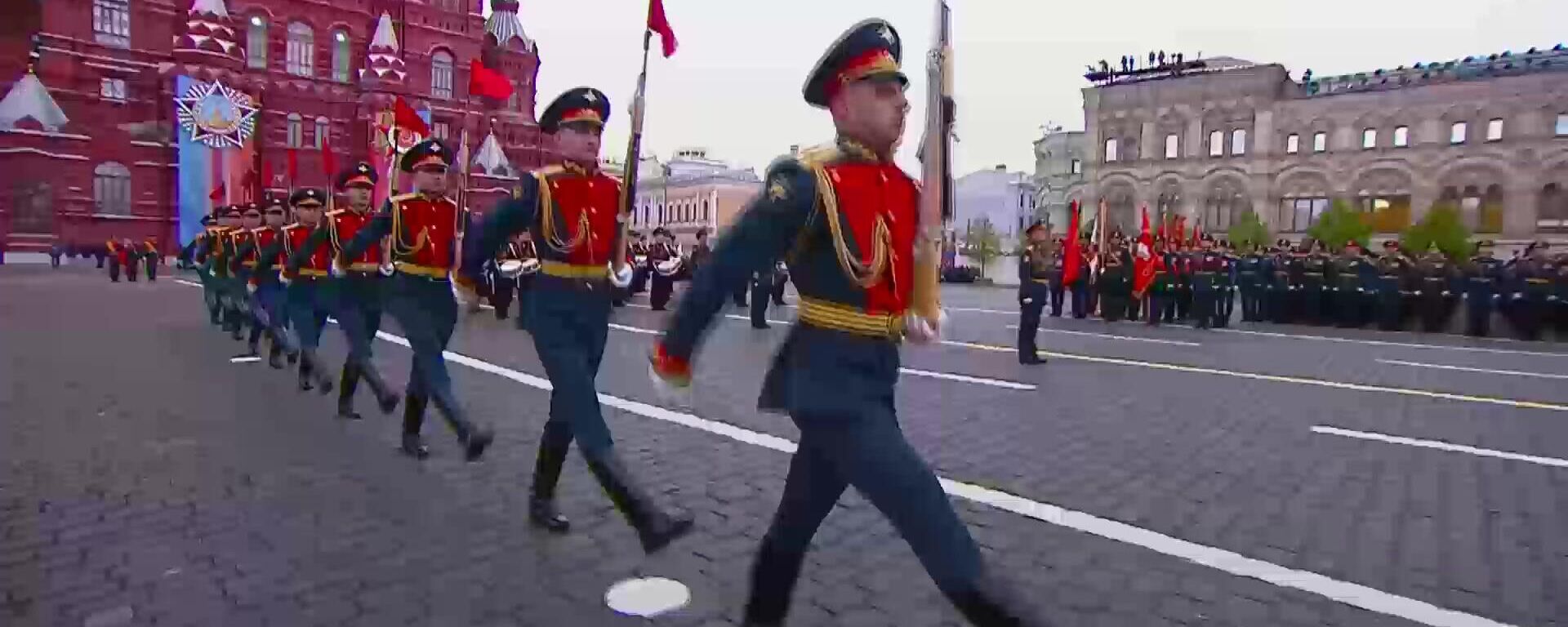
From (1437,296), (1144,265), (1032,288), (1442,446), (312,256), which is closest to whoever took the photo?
(1442,446)

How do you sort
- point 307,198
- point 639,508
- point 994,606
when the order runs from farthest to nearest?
point 307,198 → point 639,508 → point 994,606

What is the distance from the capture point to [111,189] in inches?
1831

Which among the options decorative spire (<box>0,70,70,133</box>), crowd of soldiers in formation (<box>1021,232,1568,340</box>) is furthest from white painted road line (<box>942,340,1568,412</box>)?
decorative spire (<box>0,70,70,133</box>)

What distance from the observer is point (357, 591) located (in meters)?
4.25

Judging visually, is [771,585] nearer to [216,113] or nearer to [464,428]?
[464,428]

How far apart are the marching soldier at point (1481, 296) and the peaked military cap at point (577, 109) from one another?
62.4 ft

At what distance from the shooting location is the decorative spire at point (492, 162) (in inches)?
1898

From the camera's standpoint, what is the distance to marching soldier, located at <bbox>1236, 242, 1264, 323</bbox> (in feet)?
70.5

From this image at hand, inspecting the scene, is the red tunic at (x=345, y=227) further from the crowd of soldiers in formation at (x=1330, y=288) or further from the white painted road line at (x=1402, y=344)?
the crowd of soldiers in formation at (x=1330, y=288)

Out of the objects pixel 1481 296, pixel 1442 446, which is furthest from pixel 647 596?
pixel 1481 296

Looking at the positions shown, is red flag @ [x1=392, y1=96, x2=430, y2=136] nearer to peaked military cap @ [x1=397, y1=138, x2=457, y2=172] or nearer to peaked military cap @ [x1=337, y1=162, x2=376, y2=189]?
peaked military cap @ [x1=337, y1=162, x2=376, y2=189]

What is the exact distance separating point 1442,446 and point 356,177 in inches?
333

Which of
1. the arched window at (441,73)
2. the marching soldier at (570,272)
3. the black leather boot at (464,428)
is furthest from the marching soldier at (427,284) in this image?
the arched window at (441,73)

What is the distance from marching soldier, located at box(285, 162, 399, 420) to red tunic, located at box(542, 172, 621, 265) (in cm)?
345
